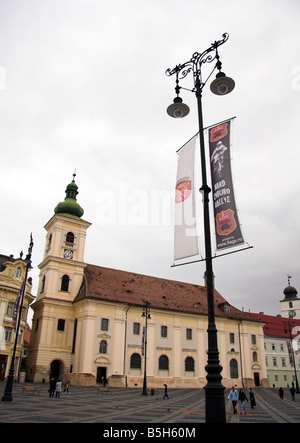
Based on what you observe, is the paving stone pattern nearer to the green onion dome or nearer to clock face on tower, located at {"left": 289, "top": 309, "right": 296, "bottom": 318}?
the green onion dome

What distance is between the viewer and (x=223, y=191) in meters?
11.3

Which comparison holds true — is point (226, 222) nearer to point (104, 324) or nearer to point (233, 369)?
point (104, 324)

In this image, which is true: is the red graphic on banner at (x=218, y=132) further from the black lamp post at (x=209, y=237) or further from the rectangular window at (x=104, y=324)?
the rectangular window at (x=104, y=324)

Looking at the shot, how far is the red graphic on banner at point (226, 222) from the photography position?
1091cm

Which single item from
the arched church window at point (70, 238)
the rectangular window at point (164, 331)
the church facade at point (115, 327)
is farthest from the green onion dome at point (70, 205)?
the rectangular window at point (164, 331)

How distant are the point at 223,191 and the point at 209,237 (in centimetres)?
175

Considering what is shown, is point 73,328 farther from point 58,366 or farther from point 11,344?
point 11,344

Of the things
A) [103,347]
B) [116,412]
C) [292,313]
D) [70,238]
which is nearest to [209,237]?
[116,412]

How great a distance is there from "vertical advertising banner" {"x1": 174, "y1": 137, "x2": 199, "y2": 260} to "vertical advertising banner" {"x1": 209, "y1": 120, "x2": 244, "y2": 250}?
2.90 ft

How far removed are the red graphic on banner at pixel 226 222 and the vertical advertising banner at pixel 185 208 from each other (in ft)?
3.17

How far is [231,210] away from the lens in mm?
10953

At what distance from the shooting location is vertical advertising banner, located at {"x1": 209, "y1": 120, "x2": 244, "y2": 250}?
35.8 ft

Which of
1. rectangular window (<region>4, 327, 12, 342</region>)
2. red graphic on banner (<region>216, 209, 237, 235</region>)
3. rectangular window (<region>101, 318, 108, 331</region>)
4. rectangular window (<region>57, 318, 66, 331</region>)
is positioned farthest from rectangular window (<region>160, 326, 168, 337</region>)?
red graphic on banner (<region>216, 209, 237, 235</region>)

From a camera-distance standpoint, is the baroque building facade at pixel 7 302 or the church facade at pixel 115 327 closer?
the baroque building facade at pixel 7 302
